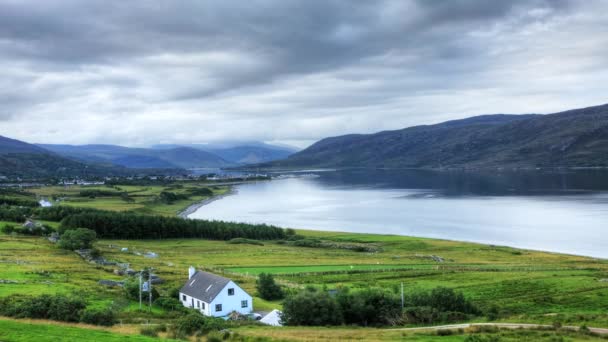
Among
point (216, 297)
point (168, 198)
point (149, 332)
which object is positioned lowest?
point (216, 297)

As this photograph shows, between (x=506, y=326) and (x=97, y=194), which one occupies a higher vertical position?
(x=97, y=194)

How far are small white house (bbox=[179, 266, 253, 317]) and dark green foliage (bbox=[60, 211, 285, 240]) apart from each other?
5686 centimetres

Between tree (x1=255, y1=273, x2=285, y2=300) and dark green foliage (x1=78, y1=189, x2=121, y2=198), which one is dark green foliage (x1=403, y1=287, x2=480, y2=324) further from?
dark green foliage (x1=78, y1=189, x2=121, y2=198)

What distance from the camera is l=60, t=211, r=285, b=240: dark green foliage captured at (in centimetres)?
9544

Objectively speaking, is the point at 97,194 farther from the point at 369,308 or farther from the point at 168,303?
the point at 369,308

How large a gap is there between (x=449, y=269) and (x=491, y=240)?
37912 mm

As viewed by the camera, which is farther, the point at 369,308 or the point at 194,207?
the point at 194,207

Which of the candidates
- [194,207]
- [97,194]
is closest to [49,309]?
[194,207]

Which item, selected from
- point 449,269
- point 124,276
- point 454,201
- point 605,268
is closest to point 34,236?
point 124,276

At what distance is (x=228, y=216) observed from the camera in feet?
457

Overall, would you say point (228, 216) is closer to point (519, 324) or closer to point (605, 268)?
point (605, 268)

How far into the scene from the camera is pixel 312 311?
32.4m

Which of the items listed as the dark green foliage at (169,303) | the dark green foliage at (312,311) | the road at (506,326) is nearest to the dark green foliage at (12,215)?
the dark green foliage at (169,303)

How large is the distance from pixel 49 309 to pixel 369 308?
19.3 m
